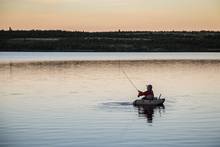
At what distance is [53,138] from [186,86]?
2522 cm

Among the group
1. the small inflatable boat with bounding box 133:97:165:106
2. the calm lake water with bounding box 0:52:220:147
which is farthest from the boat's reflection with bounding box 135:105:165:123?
the small inflatable boat with bounding box 133:97:165:106

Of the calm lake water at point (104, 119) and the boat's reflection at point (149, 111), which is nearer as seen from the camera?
the calm lake water at point (104, 119)

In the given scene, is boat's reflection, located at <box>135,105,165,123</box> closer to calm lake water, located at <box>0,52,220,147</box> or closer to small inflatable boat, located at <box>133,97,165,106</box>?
calm lake water, located at <box>0,52,220,147</box>

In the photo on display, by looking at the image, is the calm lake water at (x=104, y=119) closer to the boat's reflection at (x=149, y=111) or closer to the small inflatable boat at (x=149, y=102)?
the boat's reflection at (x=149, y=111)

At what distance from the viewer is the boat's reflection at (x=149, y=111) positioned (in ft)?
82.1

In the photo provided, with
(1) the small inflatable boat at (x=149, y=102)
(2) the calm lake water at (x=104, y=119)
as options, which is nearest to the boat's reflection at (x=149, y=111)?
(2) the calm lake water at (x=104, y=119)

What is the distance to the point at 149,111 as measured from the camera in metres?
26.4

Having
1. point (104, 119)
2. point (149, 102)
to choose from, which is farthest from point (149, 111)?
point (104, 119)

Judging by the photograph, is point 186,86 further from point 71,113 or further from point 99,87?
point 71,113

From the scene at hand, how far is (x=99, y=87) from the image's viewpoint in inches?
1655

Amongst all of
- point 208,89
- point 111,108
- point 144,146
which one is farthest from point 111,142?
point 208,89

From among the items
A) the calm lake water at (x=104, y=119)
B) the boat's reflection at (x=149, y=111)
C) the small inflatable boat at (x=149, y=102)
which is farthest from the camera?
the small inflatable boat at (x=149, y=102)

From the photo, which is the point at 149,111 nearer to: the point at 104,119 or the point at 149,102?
the point at 149,102

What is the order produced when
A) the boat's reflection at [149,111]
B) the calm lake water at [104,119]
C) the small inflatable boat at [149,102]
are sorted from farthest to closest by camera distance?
the small inflatable boat at [149,102] → the boat's reflection at [149,111] → the calm lake water at [104,119]
